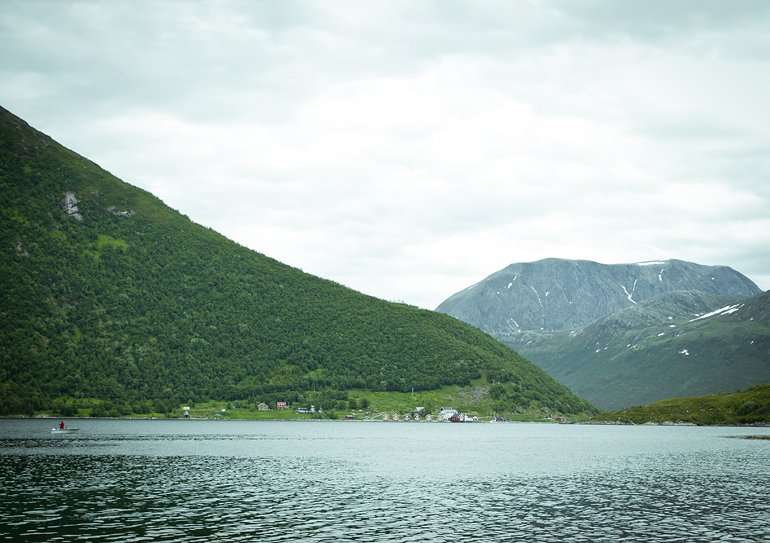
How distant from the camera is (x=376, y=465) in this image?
5315 inches

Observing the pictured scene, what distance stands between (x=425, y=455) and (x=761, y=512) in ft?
299

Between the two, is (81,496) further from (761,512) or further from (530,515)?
(761,512)

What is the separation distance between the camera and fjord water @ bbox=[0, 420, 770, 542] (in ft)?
209

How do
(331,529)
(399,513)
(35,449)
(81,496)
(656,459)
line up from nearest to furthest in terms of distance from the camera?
1. (331,529)
2. (399,513)
3. (81,496)
4. (35,449)
5. (656,459)

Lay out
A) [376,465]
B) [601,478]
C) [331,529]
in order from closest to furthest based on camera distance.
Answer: [331,529], [601,478], [376,465]

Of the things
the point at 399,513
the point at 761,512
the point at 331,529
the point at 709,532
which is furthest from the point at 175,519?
the point at 761,512

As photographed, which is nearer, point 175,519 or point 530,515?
point 175,519

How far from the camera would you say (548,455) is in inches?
6683

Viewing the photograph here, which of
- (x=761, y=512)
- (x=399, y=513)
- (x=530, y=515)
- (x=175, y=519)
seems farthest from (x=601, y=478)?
(x=175, y=519)

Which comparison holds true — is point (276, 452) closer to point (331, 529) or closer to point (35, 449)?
point (35, 449)

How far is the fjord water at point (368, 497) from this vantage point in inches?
2512

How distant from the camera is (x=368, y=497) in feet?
287

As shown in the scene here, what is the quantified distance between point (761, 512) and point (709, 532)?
17.3 metres

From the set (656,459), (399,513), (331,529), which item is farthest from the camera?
(656,459)
